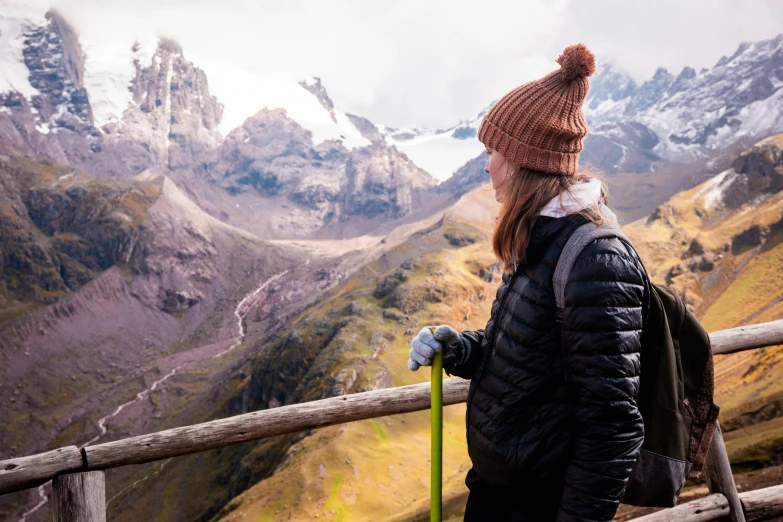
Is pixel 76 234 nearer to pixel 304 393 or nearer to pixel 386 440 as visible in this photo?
pixel 304 393

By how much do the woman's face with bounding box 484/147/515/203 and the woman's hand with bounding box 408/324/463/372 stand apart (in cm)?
77

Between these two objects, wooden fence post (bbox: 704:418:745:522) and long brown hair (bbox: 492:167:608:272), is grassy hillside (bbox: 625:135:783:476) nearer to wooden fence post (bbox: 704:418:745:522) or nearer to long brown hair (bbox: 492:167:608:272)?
wooden fence post (bbox: 704:418:745:522)

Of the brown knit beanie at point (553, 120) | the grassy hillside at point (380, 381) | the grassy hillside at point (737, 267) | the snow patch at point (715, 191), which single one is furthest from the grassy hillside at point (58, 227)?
the brown knit beanie at point (553, 120)

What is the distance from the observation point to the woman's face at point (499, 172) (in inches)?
108

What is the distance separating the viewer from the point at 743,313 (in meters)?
38.0

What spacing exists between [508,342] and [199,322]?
14182 cm

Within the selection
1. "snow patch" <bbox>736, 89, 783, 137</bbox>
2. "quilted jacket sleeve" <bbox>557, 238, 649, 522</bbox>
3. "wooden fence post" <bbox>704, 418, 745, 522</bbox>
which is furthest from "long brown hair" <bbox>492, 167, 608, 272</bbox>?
"snow patch" <bbox>736, 89, 783, 137</bbox>

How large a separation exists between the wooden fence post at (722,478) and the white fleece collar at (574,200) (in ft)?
10.4

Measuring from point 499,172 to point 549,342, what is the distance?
947mm

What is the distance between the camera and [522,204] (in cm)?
257

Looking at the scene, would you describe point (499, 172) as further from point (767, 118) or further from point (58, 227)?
point (767, 118)

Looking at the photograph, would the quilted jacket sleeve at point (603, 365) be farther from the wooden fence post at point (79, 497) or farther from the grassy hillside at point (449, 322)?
the grassy hillside at point (449, 322)

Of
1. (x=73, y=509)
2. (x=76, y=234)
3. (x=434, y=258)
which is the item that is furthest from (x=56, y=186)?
(x=73, y=509)

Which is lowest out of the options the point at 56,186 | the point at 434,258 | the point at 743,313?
the point at 743,313
